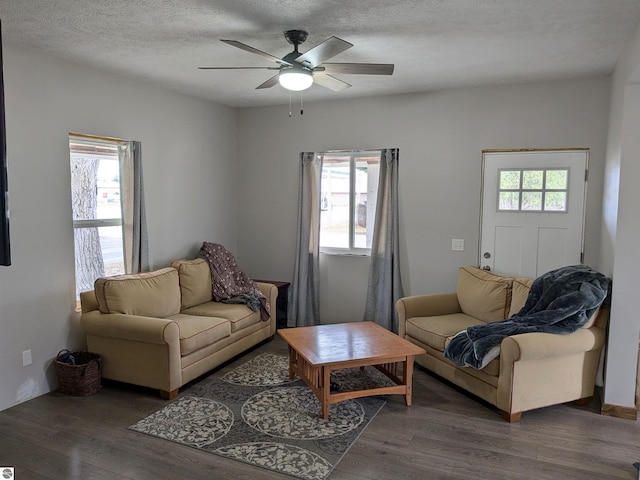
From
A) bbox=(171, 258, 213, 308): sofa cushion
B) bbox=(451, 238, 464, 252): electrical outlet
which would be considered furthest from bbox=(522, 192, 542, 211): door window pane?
bbox=(171, 258, 213, 308): sofa cushion

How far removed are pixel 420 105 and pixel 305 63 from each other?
86.9 inches

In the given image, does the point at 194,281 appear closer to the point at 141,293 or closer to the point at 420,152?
the point at 141,293

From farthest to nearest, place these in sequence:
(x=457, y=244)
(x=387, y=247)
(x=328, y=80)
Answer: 1. (x=387, y=247)
2. (x=457, y=244)
3. (x=328, y=80)

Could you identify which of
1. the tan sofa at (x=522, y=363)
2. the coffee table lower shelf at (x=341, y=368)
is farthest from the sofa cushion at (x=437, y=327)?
the coffee table lower shelf at (x=341, y=368)

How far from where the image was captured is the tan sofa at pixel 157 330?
3.52 m

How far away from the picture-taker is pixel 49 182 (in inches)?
143

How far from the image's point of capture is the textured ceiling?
264 cm

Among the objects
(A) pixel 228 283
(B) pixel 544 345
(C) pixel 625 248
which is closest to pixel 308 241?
(A) pixel 228 283

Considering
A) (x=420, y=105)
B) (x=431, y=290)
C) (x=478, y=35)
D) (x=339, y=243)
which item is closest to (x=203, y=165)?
(x=339, y=243)

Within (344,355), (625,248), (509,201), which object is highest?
(509,201)

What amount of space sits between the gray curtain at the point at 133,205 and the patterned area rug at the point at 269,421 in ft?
4.46

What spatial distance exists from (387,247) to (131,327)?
2658 millimetres

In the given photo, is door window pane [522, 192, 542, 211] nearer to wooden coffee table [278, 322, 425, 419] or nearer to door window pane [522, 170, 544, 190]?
door window pane [522, 170, 544, 190]

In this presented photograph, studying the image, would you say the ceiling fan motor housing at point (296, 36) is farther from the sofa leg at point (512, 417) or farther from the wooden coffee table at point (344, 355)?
the sofa leg at point (512, 417)
